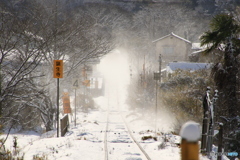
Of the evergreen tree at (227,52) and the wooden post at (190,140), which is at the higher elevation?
the evergreen tree at (227,52)

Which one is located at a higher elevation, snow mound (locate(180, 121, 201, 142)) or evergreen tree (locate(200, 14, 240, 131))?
evergreen tree (locate(200, 14, 240, 131))

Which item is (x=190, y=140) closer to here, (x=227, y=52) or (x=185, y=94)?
(x=227, y=52)

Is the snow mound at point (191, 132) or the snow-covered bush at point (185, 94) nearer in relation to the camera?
the snow mound at point (191, 132)

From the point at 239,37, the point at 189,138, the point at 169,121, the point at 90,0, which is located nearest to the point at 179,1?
the point at 90,0

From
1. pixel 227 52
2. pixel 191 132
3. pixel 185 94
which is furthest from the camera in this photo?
pixel 185 94

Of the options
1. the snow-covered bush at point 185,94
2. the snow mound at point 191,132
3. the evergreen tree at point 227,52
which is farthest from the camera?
the snow-covered bush at point 185,94

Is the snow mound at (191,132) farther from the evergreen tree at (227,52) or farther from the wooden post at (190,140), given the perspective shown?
the evergreen tree at (227,52)

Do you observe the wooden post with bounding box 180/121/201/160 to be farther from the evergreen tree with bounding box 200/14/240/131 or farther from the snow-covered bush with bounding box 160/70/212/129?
the snow-covered bush with bounding box 160/70/212/129

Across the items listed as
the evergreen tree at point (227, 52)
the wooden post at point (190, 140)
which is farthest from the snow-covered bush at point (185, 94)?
the wooden post at point (190, 140)

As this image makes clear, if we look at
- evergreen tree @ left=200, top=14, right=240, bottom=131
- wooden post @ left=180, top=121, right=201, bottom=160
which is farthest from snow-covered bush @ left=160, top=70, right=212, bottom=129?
wooden post @ left=180, top=121, right=201, bottom=160

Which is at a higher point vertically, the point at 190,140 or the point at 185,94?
the point at 190,140

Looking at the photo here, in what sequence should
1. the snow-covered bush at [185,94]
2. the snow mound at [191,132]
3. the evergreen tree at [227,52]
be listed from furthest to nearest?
the snow-covered bush at [185,94], the evergreen tree at [227,52], the snow mound at [191,132]

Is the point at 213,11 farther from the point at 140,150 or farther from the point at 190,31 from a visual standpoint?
the point at 140,150

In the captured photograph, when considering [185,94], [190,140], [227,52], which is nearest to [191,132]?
[190,140]
